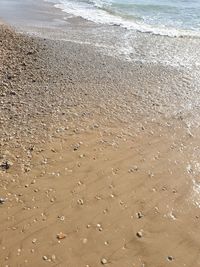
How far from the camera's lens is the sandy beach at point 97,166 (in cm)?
521

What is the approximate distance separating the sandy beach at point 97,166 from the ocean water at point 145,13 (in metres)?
6.80

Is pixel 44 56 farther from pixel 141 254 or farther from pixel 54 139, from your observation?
pixel 141 254

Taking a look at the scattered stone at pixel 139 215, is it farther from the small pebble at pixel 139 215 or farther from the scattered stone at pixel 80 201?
the scattered stone at pixel 80 201

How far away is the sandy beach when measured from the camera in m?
5.21

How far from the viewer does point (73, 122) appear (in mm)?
7949

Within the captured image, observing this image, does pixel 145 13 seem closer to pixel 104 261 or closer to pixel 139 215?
pixel 139 215

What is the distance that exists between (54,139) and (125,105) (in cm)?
227

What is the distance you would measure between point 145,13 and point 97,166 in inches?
623

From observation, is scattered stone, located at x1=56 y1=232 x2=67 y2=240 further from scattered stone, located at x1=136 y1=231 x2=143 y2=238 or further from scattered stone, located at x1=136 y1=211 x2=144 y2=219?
scattered stone, located at x1=136 y1=211 x2=144 y2=219

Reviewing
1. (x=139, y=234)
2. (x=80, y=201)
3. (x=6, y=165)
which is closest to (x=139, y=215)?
(x=139, y=234)

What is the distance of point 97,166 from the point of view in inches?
265

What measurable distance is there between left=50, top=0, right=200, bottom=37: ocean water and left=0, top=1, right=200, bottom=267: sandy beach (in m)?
6.80

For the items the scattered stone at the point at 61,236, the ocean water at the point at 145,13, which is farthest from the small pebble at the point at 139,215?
the ocean water at the point at 145,13

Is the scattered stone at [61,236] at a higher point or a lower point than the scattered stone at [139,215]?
lower
